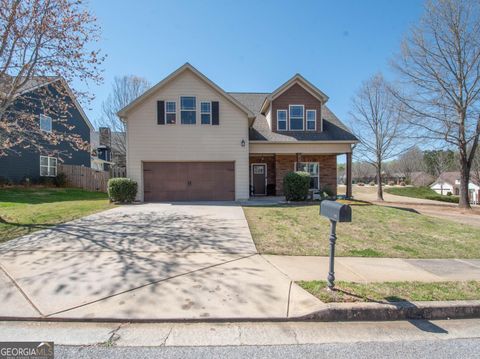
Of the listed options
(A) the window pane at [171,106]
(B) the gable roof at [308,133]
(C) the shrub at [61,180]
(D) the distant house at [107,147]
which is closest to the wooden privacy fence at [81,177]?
(C) the shrub at [61,180]

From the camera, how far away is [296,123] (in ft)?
52.2

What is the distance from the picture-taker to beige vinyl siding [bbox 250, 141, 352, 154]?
14891 millimetres

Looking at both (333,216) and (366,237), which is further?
(366,237)

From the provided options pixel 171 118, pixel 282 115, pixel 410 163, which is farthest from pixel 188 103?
pixel 410 163

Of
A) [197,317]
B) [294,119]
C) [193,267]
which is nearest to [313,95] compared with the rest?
[294,119]

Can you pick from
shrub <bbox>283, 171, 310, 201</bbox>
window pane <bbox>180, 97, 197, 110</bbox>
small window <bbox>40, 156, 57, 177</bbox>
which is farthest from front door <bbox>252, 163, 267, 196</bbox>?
small window <bbox>40, 156, 57, 177</bbox>

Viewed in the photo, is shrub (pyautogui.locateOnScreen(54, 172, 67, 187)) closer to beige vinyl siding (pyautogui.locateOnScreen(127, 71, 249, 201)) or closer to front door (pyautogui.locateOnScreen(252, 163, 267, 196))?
beige vinyl siding (pyautogui.locateOnScreen(127, 71, 249, 201))

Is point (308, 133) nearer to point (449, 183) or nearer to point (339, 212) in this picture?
point (339, 212)

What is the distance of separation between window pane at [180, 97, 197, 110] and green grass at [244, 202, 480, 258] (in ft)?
22.8

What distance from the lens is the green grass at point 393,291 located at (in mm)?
3463

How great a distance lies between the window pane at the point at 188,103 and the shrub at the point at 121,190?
186 inches

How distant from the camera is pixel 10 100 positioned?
809cm

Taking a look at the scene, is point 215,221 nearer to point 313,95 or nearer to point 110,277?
point 110,277

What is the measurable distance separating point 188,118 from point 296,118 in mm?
6597
